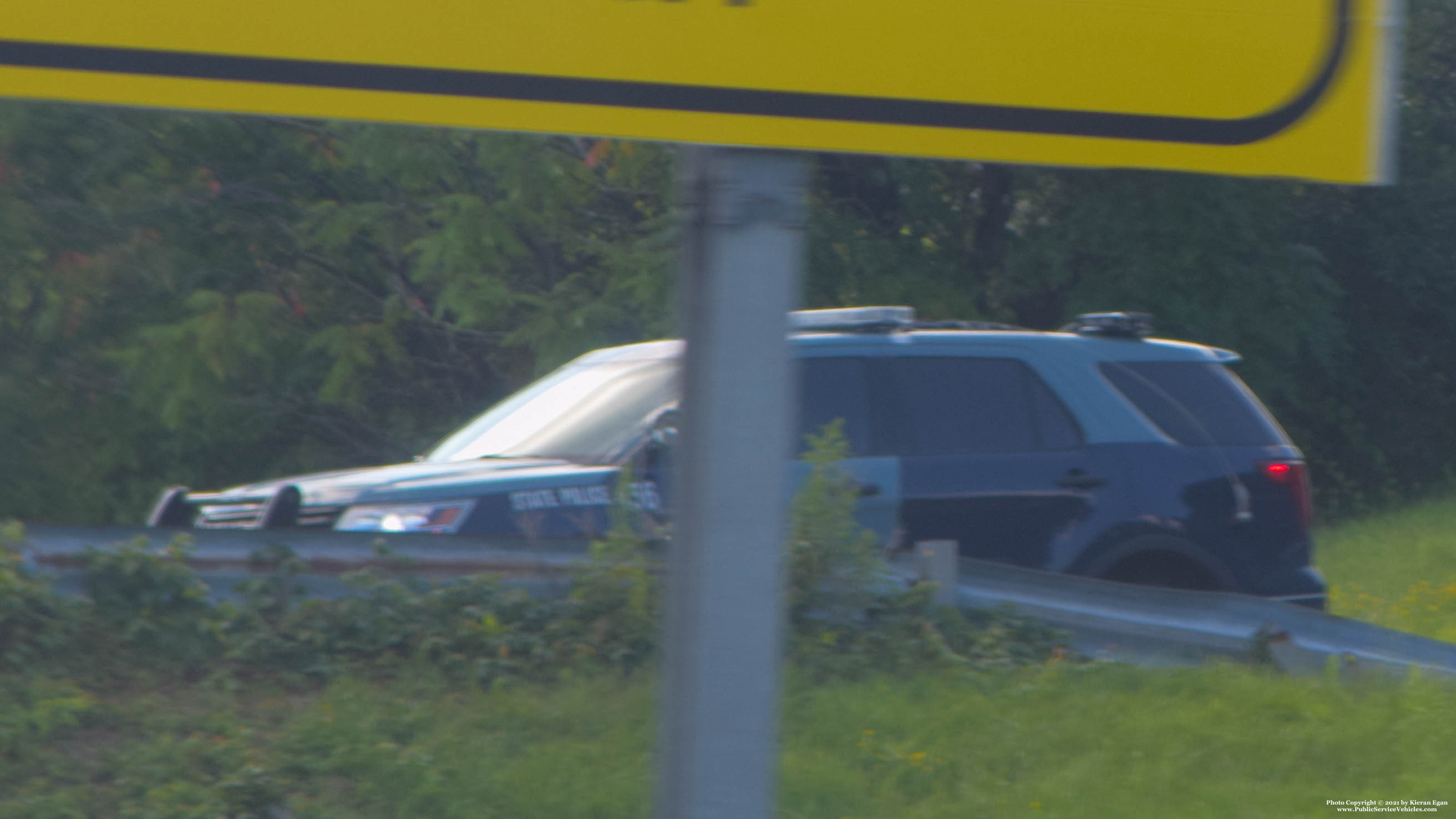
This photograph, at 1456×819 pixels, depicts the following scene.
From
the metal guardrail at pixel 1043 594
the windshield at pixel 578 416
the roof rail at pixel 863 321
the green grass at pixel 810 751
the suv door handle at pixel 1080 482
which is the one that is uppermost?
the roof rail at pixel 863 321

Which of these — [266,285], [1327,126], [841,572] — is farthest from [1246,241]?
[1327,126]

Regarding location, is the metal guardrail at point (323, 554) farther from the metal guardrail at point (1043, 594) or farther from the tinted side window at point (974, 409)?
the tinted side window at point (974, 409)

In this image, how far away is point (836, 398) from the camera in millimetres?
7457

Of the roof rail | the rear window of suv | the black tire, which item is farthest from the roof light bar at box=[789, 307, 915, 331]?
the black tire

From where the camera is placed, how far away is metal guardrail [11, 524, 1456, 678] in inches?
207

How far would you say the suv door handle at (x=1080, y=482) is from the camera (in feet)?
24.3

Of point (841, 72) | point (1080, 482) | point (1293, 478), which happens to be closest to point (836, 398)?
point (1080, 482)

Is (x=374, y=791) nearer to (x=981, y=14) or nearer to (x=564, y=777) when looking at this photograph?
(x=564, y=777)

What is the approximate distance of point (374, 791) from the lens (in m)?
4.15

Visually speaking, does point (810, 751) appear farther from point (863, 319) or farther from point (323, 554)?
point (863, 319)

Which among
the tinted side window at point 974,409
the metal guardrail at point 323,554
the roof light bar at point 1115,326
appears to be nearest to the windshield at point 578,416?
the tinted side window at point 974,409

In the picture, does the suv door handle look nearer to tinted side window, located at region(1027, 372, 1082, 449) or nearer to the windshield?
tinted side window, located at region(1027, 372, 1082, 449)

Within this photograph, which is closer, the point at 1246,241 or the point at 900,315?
the point at 900,315

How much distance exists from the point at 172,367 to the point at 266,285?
245 cm
